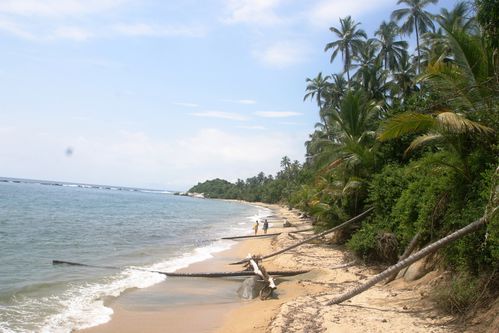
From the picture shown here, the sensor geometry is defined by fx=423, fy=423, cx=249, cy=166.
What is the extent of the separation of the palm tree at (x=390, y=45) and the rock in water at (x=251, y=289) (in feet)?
100

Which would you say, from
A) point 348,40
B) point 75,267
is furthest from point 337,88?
point 75,267

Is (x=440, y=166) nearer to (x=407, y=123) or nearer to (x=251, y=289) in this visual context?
(x=407, y=123)

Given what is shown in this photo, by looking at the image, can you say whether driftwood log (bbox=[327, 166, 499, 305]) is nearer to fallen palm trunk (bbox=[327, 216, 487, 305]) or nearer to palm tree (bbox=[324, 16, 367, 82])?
fallen palm trunk (bbox=[327, 216, 487, 305])

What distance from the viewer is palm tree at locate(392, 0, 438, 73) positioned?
113 feet

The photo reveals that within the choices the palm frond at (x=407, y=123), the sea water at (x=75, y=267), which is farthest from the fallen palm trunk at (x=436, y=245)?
the sea water at (x=75, y=267)

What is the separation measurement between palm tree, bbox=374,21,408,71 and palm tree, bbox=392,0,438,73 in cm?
199

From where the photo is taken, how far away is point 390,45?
125 ft

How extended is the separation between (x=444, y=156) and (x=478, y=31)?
296 centimetres

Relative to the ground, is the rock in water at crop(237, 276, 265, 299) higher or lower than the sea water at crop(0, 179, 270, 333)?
higher

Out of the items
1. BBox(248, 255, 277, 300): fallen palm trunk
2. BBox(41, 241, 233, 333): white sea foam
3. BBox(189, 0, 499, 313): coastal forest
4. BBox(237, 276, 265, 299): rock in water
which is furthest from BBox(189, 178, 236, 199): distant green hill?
BBox(237, 276, 265, 299): rock in water

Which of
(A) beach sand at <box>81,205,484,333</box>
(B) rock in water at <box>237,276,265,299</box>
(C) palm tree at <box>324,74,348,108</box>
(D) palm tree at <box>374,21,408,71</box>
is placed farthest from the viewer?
(C) palm tree at <box>324,74,348,108</box>

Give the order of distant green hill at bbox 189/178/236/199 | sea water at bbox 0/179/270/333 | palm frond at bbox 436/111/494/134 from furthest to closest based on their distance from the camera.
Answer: distant green hill at bbox 189/178/236/199
sea water at bbox 0/179/270/333
palm frond at bbox 436/111/494/134

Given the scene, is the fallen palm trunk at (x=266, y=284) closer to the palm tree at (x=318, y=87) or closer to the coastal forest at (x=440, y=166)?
the coastal forest at (x=440, y=166)

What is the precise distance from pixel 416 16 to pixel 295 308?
3260 cm
